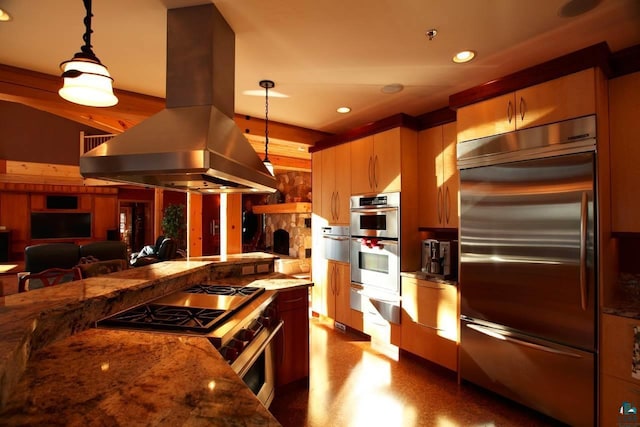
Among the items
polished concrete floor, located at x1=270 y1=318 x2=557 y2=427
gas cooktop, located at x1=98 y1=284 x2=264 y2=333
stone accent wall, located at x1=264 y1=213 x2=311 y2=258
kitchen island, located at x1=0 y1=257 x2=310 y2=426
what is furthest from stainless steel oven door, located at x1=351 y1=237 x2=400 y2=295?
stone accent wall, located at x1=264 y1=213 x2=311 y2=258

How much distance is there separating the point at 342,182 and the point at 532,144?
2.04 meters

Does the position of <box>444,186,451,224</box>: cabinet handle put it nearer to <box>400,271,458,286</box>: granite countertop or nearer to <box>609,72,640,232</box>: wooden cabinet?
<box>400,271,458,286</box>: granite countertop

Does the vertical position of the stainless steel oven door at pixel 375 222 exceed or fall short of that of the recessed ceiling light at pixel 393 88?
it falls short

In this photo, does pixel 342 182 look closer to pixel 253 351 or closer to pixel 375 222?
pixel 375 222

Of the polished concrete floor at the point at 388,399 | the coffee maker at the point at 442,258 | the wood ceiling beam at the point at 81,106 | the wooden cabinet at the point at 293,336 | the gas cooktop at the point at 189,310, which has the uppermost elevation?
the wood ceiling beam at the point at 81,106

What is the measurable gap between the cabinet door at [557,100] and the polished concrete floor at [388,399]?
2024 mm

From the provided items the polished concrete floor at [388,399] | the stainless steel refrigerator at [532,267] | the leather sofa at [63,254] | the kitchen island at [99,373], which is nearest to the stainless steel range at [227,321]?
the kitchen island at [99,373]

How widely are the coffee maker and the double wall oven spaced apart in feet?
1.00

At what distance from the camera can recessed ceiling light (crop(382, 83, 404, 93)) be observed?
2762mm

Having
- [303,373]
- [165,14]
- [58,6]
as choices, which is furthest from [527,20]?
[303,373]

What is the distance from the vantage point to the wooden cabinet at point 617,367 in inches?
70.1

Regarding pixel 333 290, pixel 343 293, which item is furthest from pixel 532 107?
pixel 333 290

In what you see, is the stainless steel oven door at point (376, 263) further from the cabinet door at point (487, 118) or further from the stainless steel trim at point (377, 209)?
the cabinet door at point (487, 118)

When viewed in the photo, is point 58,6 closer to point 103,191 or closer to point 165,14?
point 165,14
